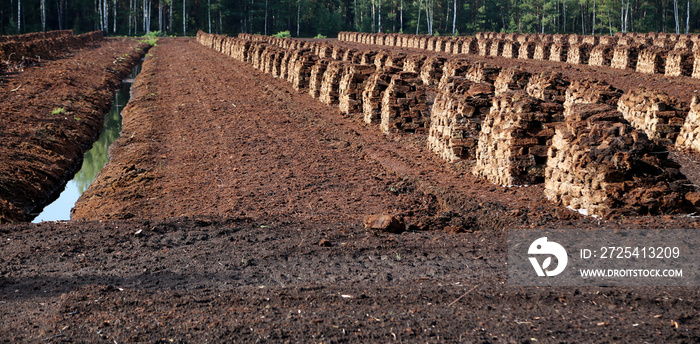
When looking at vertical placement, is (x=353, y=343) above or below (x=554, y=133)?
below

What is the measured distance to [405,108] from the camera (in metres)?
17.6

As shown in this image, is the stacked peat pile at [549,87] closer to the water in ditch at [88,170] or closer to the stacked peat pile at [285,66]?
the water in ditch at [88,170]

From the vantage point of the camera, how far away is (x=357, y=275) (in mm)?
7332

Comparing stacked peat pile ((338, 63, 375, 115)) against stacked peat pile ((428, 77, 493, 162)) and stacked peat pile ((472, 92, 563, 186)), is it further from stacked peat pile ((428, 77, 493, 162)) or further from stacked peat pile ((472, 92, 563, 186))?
stacked peat pile ((472, 92, 563, 186))

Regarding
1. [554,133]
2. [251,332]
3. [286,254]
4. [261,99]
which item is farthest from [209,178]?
[261,99]

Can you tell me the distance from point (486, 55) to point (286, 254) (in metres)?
44.2

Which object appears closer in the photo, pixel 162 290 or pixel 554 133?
pixel 162 290

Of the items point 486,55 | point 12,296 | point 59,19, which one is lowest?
point 12,296

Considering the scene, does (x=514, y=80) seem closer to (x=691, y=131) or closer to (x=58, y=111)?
(x=691, y=131)

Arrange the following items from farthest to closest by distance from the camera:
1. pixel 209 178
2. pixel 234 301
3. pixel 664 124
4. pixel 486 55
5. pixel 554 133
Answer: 1. pixel 486 55
2. pixel 664 124
3. pixel 209 178
4. pixel 554 133
5. pixel 234 301

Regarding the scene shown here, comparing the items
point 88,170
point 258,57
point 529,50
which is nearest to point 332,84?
point 88,170

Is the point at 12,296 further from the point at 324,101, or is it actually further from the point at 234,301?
the point at 324,101

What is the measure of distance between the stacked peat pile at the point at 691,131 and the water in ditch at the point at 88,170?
1308 cm

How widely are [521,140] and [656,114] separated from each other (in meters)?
5.75
